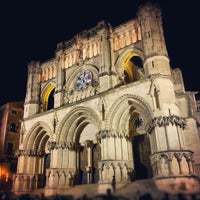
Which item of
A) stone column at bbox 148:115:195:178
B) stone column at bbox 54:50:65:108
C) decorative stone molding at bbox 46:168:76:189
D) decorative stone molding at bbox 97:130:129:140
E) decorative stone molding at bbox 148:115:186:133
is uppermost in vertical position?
stone column at bbox 54:50:65:108

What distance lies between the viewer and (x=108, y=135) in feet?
68.9

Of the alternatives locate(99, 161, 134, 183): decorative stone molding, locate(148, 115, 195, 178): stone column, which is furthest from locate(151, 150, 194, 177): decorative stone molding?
locate(99, 161, 134, 183): decorative stone molding

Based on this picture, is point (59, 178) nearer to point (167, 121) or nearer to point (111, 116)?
point (111, 116)

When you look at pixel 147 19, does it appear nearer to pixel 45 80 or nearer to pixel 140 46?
pixel 140 46

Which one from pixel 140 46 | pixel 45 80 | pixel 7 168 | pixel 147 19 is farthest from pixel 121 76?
pixel 7 168

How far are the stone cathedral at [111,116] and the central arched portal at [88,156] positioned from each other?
0.31ft

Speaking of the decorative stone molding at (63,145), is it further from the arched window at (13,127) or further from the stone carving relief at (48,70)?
the arched window at (13,127)

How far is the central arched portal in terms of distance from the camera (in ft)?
77.3

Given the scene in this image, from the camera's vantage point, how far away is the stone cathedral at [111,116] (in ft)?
62.1

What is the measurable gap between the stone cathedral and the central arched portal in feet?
0.31

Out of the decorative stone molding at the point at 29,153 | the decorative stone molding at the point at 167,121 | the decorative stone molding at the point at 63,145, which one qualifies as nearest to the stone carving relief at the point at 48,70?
A: the decorative stone molding at the point at 29,153

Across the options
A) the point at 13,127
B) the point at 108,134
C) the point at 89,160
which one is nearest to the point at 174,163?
the point at 108,134

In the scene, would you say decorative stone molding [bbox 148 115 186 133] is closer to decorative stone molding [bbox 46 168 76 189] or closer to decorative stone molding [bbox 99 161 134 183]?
decorative stone molding [bbox 99 161 134 183]

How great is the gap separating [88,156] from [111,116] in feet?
16.9
